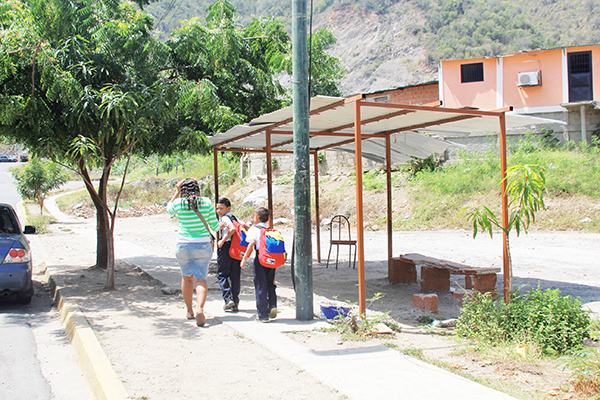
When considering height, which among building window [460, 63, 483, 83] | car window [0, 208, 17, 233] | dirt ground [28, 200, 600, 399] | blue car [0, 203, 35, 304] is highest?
building window [460, 63, 483, 83]

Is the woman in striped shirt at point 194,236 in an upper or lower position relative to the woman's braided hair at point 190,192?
lower

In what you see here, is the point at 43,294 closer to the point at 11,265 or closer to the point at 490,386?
the point at 11,265

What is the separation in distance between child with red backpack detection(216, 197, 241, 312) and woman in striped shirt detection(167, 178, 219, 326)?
0.38m

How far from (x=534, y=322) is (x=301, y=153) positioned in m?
3.09

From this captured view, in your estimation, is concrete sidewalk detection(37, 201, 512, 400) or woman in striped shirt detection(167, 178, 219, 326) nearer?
concrete sidewalk detection(37, 201, 512, 400)

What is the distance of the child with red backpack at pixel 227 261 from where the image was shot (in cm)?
624

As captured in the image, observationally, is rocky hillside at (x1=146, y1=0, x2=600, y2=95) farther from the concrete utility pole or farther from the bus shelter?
the concrete utility pole

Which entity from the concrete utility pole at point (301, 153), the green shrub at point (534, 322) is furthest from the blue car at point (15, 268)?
the green shrub at point (534, 322)

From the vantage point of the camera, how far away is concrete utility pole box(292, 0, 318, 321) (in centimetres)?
574

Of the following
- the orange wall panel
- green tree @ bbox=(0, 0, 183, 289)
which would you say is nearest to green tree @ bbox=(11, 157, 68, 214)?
green tree @ bbox=(0, 0, 183, 289)

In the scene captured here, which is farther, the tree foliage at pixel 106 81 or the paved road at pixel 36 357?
the tree foliage at pixel 106 81

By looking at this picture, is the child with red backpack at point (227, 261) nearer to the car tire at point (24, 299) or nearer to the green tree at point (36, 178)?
the car tire at point (24, 299)

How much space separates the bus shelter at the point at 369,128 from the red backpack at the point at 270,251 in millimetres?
940

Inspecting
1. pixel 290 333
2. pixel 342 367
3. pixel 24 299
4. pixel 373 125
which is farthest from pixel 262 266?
pixel 24 299
